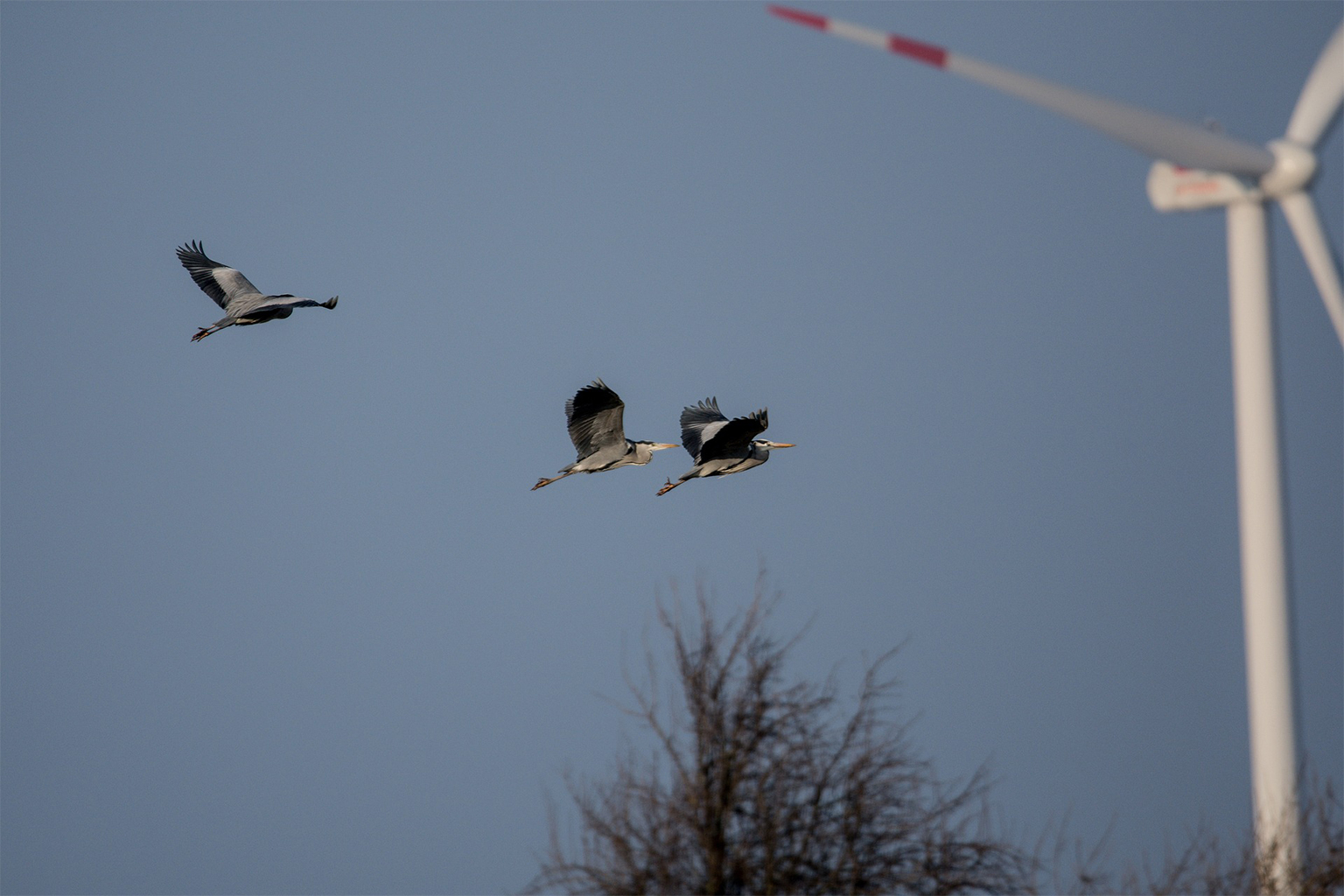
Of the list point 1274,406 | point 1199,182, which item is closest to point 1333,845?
point 1274,406

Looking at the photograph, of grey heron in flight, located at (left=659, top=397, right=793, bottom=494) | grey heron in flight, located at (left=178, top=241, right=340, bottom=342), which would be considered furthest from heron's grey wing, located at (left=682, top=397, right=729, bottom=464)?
grey heron in flight, located at (left=178, top=241, right=340, bottom=342)

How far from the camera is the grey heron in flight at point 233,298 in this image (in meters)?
24.2

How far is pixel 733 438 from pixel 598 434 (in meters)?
2.06

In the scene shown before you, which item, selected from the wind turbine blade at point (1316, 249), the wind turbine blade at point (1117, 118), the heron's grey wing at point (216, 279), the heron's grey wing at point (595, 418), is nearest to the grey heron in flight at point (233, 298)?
the heron's grey wing at point (216, 279)

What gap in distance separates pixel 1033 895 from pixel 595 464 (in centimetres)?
1008

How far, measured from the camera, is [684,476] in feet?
85.4

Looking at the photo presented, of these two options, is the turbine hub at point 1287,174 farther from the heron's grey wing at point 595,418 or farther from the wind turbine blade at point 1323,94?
the heron's grey wing at point 595,418

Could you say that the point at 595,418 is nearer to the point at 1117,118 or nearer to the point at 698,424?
the point at 698,424

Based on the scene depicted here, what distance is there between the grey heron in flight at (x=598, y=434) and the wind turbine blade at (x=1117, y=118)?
7.42 metres

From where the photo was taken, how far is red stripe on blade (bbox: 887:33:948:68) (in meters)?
17.8

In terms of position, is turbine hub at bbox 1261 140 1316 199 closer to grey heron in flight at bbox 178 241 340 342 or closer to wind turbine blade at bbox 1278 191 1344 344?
wind turbine blade at bbox 1278 191 1344 344

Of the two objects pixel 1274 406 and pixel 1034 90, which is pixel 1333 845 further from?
pixel 1034 90

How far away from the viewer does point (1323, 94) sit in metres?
21.5

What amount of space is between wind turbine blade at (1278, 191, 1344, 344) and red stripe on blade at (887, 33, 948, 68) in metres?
5.29
